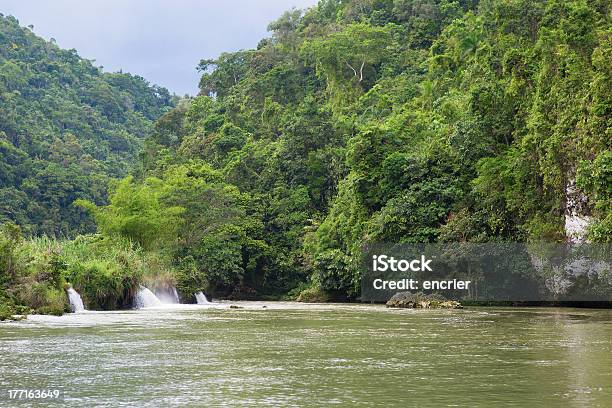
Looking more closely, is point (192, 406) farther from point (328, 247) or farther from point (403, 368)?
point (328, 247)

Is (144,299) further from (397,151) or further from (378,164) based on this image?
(397,151)

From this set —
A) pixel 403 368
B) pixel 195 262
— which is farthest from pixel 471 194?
pixel 403 368

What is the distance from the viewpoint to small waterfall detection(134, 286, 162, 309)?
32281 millimetres

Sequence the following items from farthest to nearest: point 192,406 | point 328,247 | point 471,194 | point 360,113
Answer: point 360,113, point 328,247, point 471,194, point 192,406

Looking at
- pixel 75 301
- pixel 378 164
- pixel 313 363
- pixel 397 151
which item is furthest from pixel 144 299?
pixel 313 363

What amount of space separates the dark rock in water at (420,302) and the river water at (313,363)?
34.7 ft

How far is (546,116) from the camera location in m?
32.4

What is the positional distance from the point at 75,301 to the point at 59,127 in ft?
202

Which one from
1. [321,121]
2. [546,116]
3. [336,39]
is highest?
[336,39]

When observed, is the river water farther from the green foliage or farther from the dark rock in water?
the green foliage

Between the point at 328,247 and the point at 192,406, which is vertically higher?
the point at 328,247

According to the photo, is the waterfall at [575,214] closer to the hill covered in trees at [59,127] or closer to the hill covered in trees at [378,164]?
the hill covered in trees at [378,164]

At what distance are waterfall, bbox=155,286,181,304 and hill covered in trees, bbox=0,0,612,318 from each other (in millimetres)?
563

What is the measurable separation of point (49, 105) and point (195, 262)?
5113 centimetres
